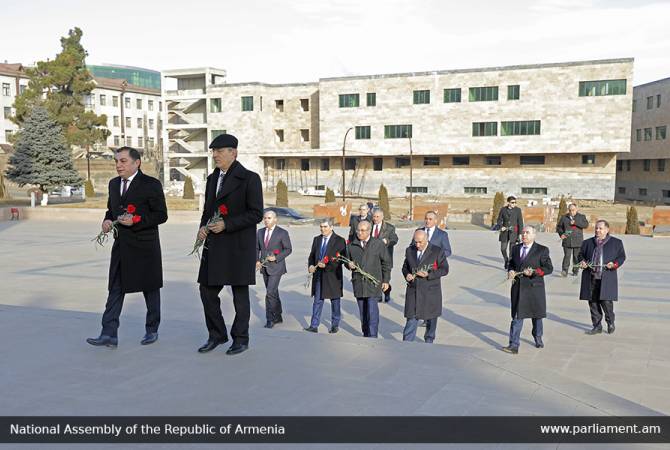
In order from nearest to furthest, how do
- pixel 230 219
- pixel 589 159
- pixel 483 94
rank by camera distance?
pixel 230 219 < pixel 589 159 < pixel 483 94

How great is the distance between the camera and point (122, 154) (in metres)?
5.80

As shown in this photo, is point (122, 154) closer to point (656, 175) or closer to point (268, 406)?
point (268, 406)

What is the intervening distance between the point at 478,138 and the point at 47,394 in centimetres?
5367

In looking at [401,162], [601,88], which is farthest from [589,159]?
[401,162]

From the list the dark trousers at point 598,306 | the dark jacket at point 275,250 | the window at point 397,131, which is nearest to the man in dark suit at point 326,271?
the dark jacket at point 275,250

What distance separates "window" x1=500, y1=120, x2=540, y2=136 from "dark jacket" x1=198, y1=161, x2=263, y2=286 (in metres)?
52.3

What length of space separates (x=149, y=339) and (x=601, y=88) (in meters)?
52.9

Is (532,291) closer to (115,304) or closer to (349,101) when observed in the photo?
(115,304)

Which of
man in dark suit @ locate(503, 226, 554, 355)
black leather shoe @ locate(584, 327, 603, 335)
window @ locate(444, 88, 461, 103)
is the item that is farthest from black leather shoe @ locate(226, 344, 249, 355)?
window @ locate(444, 88, 461, 103)

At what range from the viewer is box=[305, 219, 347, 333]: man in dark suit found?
885 centimetres

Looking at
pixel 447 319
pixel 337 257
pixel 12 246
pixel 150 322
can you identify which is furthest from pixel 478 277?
pixel 12 246

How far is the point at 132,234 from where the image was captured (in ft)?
19.3

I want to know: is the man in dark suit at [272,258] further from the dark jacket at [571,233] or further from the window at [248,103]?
the window at [248,103]

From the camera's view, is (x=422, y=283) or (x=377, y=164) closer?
(x=422, y=283)
